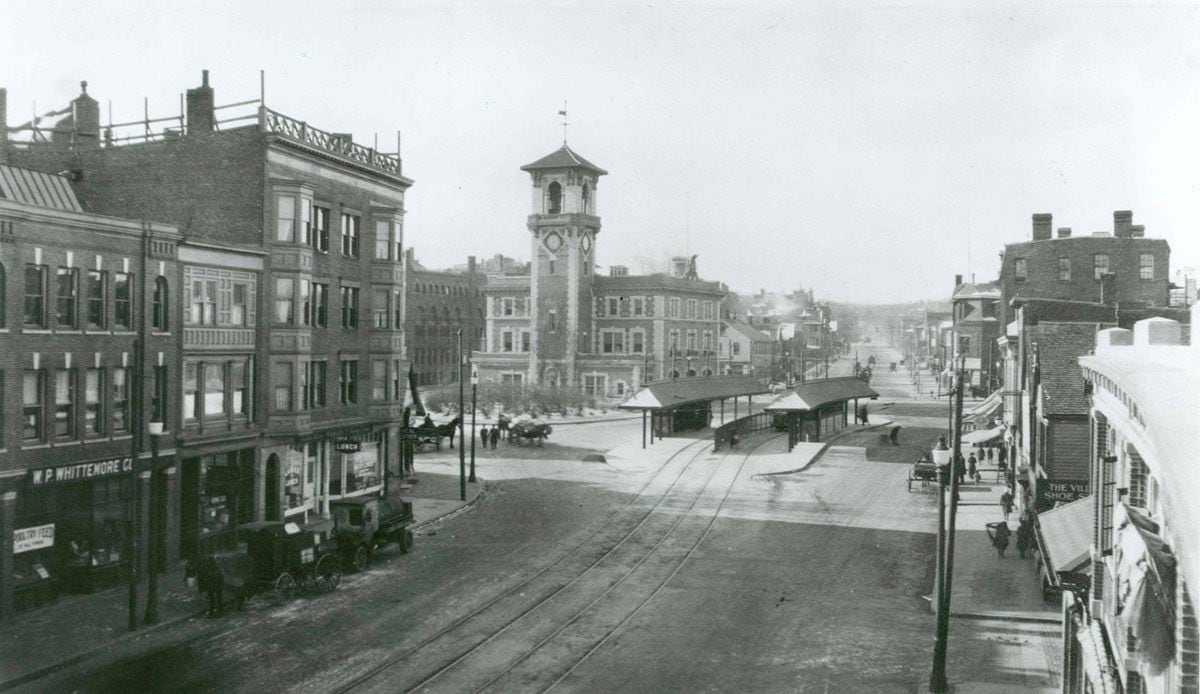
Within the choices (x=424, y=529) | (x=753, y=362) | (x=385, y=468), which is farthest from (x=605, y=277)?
(x=424, y=529)

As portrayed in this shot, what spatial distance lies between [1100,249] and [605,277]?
47.1 metres

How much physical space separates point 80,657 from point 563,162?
2963 inches

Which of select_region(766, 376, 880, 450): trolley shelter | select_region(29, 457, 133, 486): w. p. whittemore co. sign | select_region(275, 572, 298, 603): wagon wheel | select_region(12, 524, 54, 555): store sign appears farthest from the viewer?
select_region(766, 376, 880, 450): trolley shelter

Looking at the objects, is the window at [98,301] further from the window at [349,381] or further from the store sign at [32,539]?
the window at [349,381]

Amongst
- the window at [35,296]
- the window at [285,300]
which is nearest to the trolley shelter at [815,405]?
the window at [285,300]

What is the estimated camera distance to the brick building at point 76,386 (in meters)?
23.2

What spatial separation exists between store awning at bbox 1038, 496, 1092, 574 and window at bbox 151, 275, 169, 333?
22731 millimetres

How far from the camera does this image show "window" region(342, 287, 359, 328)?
37625 mm

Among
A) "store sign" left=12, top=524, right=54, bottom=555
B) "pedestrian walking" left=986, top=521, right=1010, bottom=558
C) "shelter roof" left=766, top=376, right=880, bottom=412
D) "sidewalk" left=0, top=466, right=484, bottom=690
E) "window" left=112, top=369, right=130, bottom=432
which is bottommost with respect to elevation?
"sidewalk" left=0, top=466, right=484, bottom=690

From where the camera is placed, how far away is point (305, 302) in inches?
1347

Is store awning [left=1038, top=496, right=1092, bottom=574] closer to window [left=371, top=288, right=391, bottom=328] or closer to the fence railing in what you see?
window [left=371, top=288, right=391, bottom=328]

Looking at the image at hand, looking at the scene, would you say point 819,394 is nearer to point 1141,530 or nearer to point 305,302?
point 305,302

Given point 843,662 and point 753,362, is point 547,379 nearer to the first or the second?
point 753,362

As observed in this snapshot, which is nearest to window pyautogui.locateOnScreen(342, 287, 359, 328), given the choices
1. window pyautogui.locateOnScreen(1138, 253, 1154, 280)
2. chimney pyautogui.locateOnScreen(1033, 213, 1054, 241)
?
window pyautogui.locateOnScreen(1138, 253, 1154, 280)
